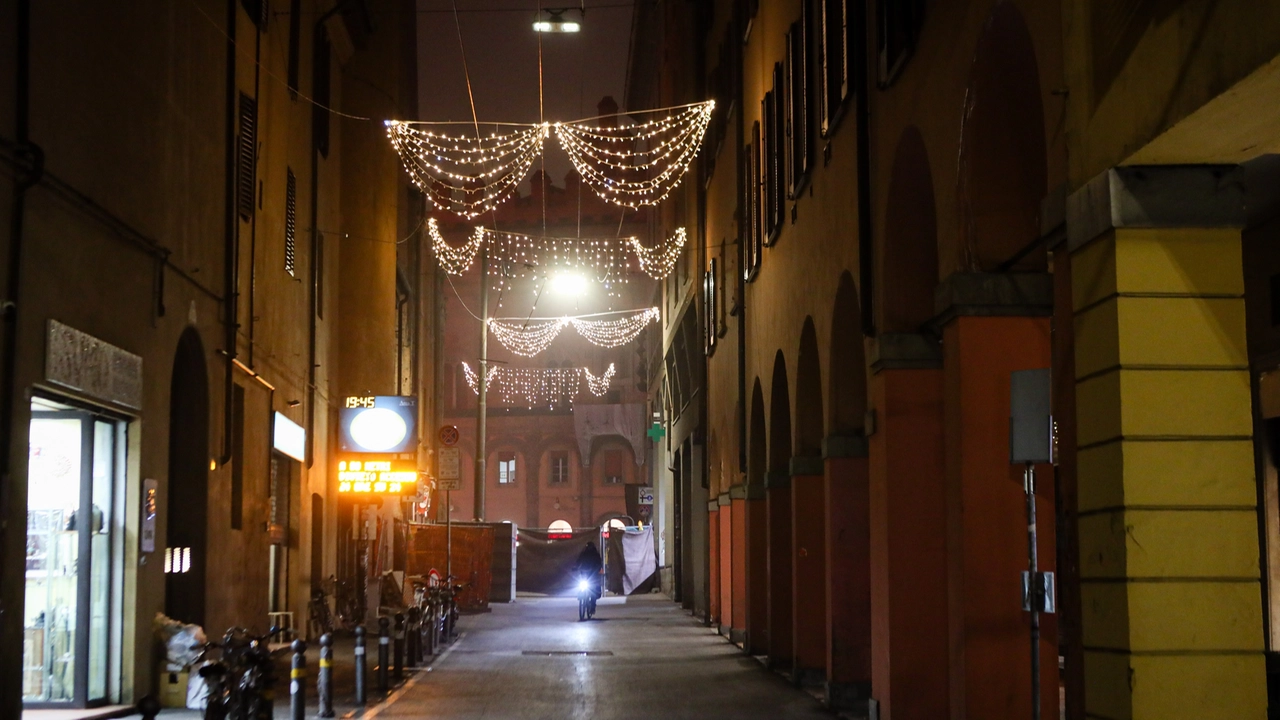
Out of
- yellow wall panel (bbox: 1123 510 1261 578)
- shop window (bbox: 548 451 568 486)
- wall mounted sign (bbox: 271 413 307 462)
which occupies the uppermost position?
shop window (bbox: 548 451 568 486)

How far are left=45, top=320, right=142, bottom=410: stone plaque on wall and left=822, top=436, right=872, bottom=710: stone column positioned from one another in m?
7.28

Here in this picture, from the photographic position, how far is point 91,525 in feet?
47.5

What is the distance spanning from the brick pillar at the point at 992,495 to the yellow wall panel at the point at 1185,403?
10.6 ft

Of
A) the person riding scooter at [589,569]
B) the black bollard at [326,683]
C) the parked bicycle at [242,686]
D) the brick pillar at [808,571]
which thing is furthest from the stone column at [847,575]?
the person riding scooter at [589,569]

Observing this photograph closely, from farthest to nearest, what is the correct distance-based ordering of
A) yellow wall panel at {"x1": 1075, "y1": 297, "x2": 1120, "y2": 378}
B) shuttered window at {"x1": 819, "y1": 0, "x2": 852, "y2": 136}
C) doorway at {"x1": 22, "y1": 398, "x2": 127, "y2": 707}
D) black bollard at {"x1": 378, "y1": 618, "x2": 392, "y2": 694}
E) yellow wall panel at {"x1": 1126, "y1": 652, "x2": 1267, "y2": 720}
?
1. black bollard at {"x1": 378, "y1": 618, "x2": 392, "y2": 694}
2. shuttered window at {"x1": 819, "y1": 0, "x2": 852, "y2": 136}
3. doorway at {"x1": 22, "y1": 398, "x2": 127, "y2": 707}
4. yellow wall panel at {"x1": 1075, "y1": 297, "x2": 1120, "y2": 378}
5. yellow wall panel at {"x1": 1126, "y1": 652, "x2": 1267, "y2": 720}

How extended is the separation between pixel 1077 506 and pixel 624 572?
44535 mm

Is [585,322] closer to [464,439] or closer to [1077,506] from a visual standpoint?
[464,439]

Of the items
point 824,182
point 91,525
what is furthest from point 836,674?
point 91,525

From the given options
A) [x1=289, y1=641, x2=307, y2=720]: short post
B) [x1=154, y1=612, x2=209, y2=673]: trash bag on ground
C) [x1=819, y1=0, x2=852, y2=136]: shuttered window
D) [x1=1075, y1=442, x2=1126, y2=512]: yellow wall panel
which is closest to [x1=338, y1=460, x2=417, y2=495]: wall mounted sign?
[x1=154, y1=612, x2=209, y2=673]: trash bag on ground

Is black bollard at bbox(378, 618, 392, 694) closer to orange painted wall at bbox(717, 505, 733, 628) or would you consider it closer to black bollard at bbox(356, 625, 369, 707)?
black bollard at bbox(356, 625, 369, 707)

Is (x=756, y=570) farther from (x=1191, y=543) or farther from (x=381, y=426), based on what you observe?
(x=1191, y=543)

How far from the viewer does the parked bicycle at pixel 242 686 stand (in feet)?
35.5

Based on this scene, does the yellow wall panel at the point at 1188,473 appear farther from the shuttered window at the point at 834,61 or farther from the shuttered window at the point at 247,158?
the shuttered window at the point at 247,158

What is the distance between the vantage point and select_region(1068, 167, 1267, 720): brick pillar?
288 inches
